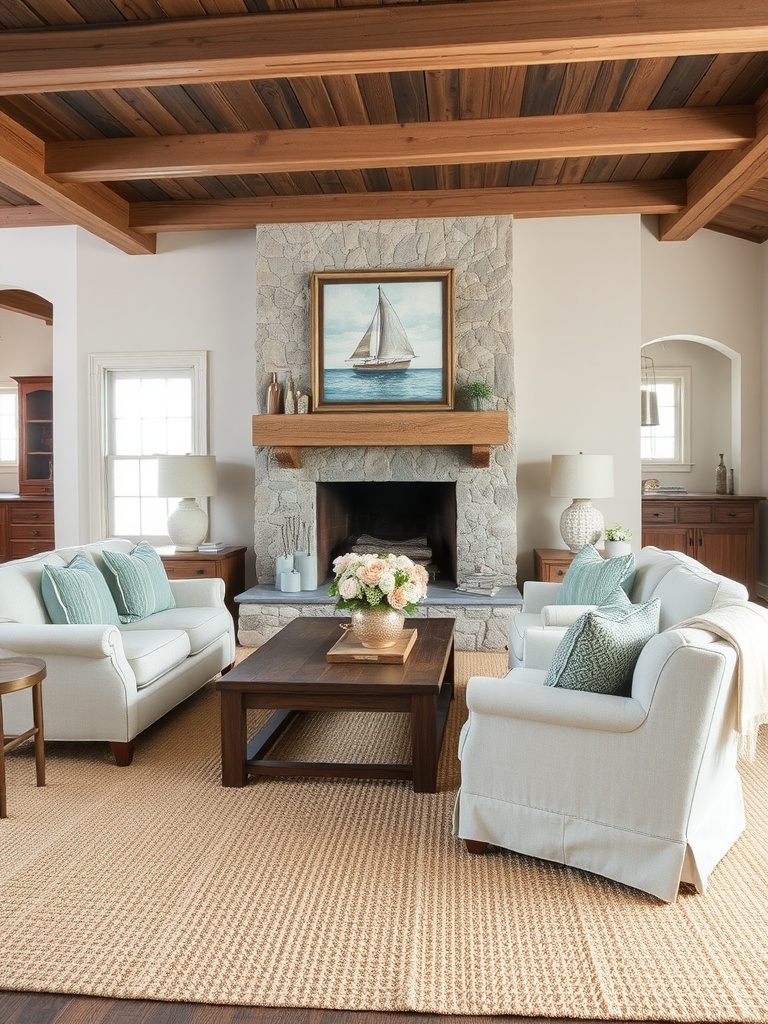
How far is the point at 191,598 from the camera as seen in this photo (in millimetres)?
5066

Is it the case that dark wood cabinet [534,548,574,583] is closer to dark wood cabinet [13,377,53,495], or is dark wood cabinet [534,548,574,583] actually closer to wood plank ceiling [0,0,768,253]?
wood plank ceiling [0,0,768,253]

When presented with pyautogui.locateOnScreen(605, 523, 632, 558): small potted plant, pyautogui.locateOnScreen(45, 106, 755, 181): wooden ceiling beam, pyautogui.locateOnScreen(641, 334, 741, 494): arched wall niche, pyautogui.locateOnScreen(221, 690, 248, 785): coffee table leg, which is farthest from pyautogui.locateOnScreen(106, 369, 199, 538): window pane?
pyautogui.locateOnScreen(641, 334, 741, 494): arched wall niche

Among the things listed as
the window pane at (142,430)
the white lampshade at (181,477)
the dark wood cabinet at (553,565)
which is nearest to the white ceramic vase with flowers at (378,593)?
the dark wood cabinet at (553,565)

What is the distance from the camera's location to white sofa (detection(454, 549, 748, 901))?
8.00 ft

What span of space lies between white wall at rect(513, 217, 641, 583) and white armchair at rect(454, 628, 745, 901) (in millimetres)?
3840

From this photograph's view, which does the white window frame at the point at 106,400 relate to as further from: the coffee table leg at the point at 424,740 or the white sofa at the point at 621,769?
the white sofa at the point at 621,769

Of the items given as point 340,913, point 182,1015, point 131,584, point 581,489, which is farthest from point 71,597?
point 581,489

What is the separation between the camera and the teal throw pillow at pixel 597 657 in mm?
2701

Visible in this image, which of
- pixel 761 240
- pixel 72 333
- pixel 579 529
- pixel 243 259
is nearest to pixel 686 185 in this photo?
pixel 761 240

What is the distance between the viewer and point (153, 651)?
390 cm

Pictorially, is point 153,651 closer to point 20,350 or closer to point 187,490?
point 187,490

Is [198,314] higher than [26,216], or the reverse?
[26,216]

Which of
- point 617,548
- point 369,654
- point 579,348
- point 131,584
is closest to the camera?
point 369,654

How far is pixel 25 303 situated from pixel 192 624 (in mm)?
5788
